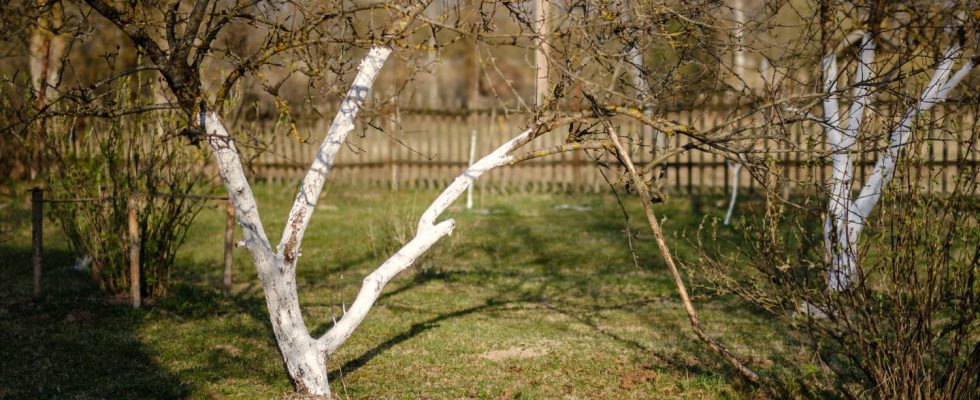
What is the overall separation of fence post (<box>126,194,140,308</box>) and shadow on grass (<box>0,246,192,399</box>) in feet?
0.51

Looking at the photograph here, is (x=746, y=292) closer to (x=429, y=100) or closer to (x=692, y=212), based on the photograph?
(x=692, y=212)

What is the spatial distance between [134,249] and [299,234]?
10.8 ft

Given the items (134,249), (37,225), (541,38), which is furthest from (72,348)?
(541,38)

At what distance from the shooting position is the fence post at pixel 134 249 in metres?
7.59

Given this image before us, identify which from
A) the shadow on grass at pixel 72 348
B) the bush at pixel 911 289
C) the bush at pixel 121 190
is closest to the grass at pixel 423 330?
the shadow on grass at pixel 72 348

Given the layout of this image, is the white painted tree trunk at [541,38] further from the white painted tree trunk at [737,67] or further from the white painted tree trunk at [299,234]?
the white painted tree trunk at [737,67]

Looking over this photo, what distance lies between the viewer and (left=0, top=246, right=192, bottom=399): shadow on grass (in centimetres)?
563

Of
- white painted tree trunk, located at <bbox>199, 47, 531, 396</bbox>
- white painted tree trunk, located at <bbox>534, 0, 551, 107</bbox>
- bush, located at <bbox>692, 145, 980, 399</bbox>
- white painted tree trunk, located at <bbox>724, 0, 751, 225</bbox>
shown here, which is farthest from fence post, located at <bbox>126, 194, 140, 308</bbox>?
bush, located at <bbox>692, 145, 980, 399</bbox>

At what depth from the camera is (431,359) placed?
6.40 metres

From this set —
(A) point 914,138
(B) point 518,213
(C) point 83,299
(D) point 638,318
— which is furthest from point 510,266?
(A) point 914,138

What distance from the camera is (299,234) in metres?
5.03

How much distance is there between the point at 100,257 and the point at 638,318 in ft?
16.0

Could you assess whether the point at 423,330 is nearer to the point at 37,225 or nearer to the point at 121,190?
the point at 121,190

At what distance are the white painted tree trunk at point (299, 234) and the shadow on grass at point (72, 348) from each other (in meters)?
1.00
